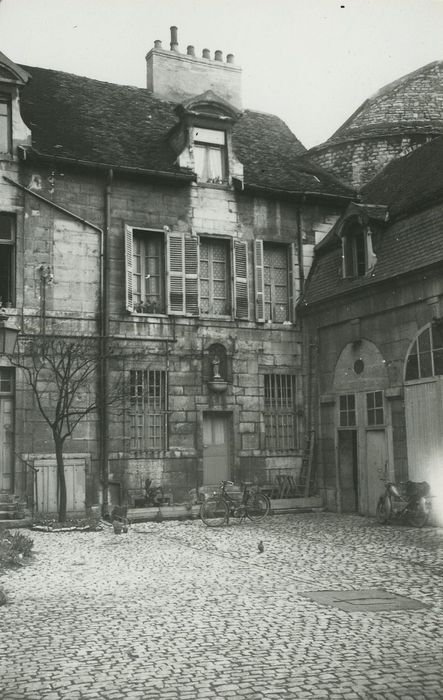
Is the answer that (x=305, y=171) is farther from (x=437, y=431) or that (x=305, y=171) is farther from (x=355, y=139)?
(x=437, y=431)

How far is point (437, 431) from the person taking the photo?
49.1 ft

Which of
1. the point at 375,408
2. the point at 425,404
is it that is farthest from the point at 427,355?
the point at 375,408

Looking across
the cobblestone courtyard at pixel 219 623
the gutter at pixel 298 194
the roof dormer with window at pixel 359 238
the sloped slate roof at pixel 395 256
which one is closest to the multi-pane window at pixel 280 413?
the sloped slate roof at pixel 395 256

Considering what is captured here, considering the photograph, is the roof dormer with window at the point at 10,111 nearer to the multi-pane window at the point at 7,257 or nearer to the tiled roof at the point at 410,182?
the multi-pane window at the point at 7,257

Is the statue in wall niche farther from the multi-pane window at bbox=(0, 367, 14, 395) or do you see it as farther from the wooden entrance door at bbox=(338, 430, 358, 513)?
the multi-pane window at bbox=(0, 367, 14, 395)

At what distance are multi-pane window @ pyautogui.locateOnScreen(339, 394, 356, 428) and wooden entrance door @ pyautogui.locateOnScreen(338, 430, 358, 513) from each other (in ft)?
0.69

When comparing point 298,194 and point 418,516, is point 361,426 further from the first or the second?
point 298,194

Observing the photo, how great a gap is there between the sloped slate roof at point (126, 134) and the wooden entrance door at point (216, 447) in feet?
18.9

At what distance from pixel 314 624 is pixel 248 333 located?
12225mm

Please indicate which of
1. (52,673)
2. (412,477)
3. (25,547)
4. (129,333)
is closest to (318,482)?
(412,477)

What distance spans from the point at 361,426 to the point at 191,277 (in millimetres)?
5167

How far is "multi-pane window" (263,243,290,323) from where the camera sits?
1961 centimetres

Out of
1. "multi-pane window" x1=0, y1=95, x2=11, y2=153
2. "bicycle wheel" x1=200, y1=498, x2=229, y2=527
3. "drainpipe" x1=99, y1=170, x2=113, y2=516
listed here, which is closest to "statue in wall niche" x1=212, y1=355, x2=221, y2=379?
"drainpipe" x1=99, y1=170, x2=113, y2=516

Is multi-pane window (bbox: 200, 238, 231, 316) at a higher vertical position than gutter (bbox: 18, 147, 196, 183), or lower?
lower
